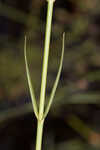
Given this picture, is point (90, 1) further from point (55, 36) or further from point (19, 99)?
point (19, 99)

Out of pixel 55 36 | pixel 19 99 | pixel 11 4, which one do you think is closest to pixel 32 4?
pixel 11 4

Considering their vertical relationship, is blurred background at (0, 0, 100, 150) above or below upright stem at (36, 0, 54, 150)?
below

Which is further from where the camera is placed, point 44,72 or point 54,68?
point 54,68

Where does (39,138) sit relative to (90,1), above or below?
above

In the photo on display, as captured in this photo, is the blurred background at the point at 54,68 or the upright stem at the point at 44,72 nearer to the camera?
the upright stem at the point at 44,72

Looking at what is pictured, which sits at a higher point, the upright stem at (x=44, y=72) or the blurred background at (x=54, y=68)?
the upright stem at (x=44, y=72)

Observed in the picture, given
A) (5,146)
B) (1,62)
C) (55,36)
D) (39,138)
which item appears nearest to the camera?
(39,138)

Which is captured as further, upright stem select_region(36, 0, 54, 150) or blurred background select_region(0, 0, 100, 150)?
blurred background select_region(0, 0, 100, 150)

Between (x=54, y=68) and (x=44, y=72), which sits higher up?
(x=44, y=72)
